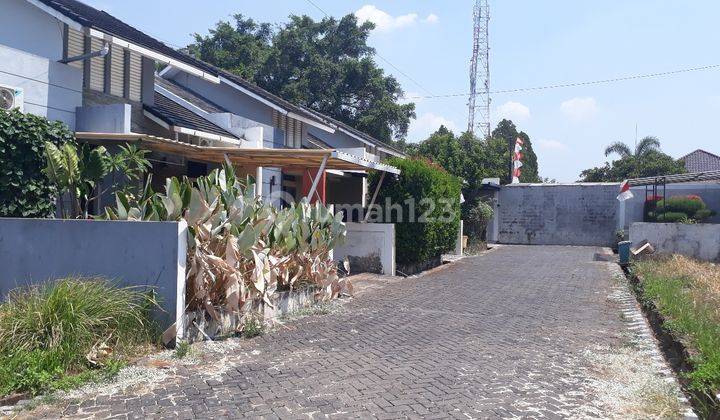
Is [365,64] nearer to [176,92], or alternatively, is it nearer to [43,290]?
[176,92]

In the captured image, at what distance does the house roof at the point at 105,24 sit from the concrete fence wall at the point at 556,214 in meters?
22.3

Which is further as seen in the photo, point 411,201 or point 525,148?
point 525,148

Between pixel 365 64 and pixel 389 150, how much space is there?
9.81m

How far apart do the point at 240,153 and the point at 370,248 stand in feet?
16.8

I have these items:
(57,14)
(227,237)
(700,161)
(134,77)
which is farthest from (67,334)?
(700,161)

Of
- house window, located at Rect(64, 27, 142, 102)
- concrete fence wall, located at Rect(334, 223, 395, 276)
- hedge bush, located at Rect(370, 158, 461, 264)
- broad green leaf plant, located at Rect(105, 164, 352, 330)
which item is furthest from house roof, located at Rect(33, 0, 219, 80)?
hedge bush, located at Rect(370, 158, 461, 264)

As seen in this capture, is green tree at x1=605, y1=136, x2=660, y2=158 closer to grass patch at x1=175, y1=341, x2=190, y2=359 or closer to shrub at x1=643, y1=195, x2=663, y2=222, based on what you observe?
shrub at x1=643, y1=195, x2=663, y2=222

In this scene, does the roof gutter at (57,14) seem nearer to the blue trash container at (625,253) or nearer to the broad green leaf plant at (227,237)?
the broad green leaf plant at (227,237)

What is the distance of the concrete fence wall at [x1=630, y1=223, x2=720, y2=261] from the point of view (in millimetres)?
17281

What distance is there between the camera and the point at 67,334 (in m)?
5.72

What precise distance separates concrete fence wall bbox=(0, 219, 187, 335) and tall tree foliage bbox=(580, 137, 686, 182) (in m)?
38.7

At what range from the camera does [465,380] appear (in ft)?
19.8

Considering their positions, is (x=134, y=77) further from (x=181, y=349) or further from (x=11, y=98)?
(x=181, y=349)

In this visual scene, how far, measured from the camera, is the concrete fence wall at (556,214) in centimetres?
2998
